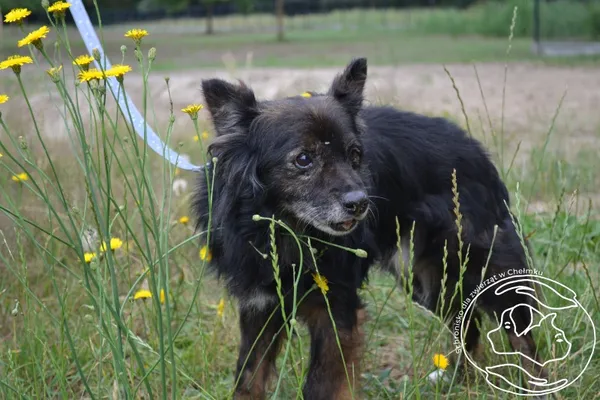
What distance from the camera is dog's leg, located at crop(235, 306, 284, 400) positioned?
3.44 m

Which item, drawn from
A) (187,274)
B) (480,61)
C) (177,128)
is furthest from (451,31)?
(187,274)

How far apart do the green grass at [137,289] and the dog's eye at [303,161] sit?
1.65ft

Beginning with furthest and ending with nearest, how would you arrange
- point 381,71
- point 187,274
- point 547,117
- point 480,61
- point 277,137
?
point 480,61 < point 381,71 < point 547,117 < point 187,274 < point 277,137

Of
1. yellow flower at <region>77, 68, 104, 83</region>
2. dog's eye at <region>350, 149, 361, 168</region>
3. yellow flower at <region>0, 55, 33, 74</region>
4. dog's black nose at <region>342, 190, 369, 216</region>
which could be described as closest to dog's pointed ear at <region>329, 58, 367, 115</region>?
dog's eye at <region>350, 149, 361, 168</region>

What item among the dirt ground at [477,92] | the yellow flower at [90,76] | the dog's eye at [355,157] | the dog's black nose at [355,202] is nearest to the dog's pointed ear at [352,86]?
the dog's eye at [355,157]

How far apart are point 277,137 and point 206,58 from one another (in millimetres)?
15998

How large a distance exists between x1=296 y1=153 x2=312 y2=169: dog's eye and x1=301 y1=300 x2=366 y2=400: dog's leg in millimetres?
589

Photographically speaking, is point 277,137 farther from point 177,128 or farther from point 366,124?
point 177,128

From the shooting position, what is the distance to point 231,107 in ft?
11.2

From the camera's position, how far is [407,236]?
385 centimetres

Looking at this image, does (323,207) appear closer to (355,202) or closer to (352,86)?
(355,202)

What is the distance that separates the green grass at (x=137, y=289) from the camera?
2.29m

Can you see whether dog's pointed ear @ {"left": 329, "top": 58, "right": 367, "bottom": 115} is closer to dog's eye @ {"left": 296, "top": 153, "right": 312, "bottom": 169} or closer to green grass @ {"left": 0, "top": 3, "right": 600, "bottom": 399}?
dog's eye @ {"left": 296, "top": 153, "right": 312, "bottom": 169}

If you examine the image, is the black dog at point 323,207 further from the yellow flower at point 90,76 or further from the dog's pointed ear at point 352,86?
the yellow flower at point 90,76
